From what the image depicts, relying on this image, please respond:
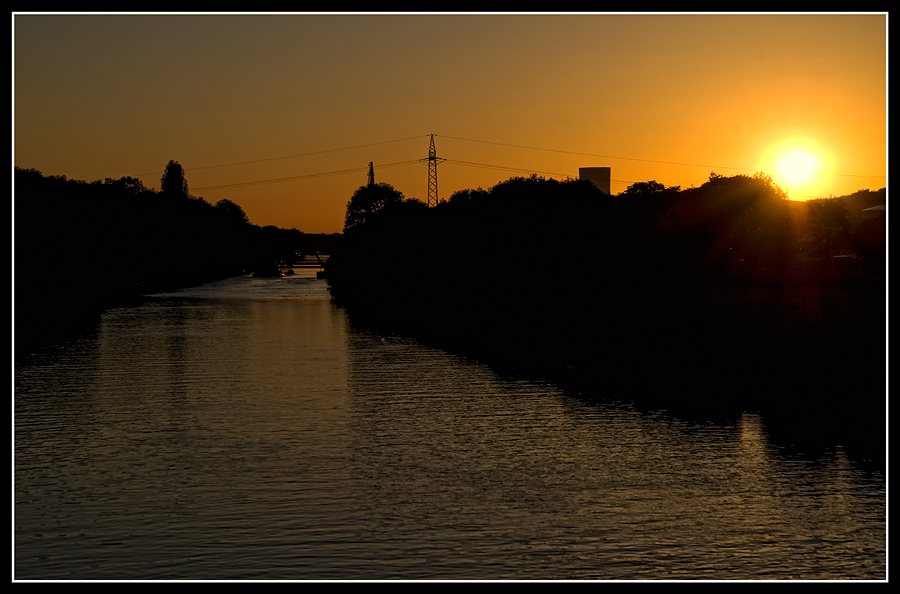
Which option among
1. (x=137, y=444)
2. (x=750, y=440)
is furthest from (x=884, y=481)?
(x=137, y=444)

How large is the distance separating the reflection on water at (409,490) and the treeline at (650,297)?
4.41 metres

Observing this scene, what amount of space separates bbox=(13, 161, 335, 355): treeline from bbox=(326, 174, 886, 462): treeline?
19.6 meters

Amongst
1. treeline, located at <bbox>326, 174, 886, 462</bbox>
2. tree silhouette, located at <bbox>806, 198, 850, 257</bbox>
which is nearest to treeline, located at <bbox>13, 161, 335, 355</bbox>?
treeline, located at <bbox>326, 174, 886, 462</bbox>

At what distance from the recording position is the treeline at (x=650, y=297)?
99.9ft

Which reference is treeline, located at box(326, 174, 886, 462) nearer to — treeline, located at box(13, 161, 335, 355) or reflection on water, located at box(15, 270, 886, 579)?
reflection on water, located at box(15, 270, 886, 579)

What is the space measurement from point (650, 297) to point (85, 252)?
62.0 m

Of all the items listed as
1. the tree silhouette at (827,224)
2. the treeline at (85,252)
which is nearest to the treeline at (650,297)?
the tree silhouette at (827,224)

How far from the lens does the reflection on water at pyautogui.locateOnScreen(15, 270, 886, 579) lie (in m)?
12.6

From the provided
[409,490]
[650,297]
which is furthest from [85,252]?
[409,490]

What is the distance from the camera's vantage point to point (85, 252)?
108 metres

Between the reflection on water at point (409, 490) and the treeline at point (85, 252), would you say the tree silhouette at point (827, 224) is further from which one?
the reflection on water at point (409, 490)

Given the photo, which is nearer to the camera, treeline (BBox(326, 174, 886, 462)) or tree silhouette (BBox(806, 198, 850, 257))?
treeline (BBox(326, 174, 886, 462))
